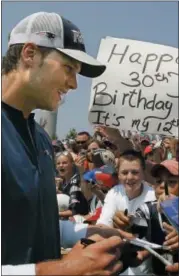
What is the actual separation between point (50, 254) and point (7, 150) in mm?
380

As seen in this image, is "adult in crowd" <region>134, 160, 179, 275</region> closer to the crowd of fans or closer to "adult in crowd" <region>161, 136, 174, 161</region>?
the crowd of fans

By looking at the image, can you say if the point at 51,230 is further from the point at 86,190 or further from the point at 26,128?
the point at 86,190

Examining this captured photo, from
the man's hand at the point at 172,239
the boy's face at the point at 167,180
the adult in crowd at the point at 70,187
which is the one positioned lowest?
the adult in crowd at the point at 70,187

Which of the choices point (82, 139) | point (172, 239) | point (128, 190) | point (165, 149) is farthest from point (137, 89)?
point (82, 139)

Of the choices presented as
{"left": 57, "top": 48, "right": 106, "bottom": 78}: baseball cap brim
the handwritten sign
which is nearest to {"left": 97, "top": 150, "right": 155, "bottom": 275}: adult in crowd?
the handwritten sign

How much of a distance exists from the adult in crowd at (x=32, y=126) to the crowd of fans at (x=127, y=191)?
30 centimetres

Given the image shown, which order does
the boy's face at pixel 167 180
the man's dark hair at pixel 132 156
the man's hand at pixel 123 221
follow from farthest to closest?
the man's dark hair at pixel 132 156 → the boy's face at pixel 167 180 → the man's hand at pixel 123 221

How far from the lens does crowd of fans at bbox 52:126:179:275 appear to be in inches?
99.5

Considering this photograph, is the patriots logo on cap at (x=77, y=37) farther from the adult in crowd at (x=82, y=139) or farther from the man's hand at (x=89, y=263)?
the adult in crowd at (x=82, y=139)

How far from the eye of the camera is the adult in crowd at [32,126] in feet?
4.62

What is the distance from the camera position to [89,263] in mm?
1215

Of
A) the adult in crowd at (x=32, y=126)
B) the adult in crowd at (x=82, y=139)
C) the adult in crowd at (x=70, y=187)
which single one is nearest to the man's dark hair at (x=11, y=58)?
the adult in crowd at (x=32, y=126)

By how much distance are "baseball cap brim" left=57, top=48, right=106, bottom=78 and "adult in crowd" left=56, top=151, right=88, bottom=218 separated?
2.32m

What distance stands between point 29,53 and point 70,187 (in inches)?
151
